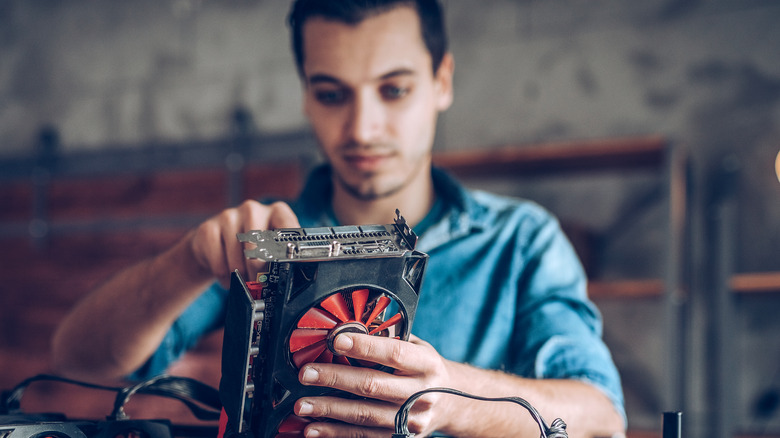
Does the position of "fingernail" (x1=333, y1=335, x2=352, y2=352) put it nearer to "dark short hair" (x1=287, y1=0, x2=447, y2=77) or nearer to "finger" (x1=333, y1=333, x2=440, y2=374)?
"finger" (x1=333, y1=333, x2=440, y2=374)

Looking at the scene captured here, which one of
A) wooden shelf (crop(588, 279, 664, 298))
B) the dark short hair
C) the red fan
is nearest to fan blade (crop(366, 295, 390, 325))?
the red fan

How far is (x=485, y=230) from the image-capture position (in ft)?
4.40

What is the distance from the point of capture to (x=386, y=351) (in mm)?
594

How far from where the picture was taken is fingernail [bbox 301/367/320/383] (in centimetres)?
58

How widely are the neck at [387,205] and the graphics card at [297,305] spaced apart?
74 centimetres

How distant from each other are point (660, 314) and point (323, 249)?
2159mm

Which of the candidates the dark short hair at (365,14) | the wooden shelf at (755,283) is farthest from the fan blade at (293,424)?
the wooden shelf at (755,283)

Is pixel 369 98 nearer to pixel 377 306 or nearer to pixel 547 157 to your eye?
pixel 377 306

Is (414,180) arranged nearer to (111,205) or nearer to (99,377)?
(99,377)

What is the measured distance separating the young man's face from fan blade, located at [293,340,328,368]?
665 millimetres

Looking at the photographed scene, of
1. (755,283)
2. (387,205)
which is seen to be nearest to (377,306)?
(387,205)

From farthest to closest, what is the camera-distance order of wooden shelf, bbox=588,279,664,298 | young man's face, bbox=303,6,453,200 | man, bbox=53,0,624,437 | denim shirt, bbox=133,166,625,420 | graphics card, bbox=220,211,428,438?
wooden shelf, bbox=588,279,664,298 → young man's face, bbox=303,6,453,200 → denim shirt, bbox=133,166,625,420 → man, bbox=53,0,624,437 → graphics card, bbox=220,211,428,438

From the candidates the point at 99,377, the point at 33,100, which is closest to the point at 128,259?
the point at 33,100

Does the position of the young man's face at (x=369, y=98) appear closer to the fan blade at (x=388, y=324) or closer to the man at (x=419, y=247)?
the man at (x=419, y=247)
